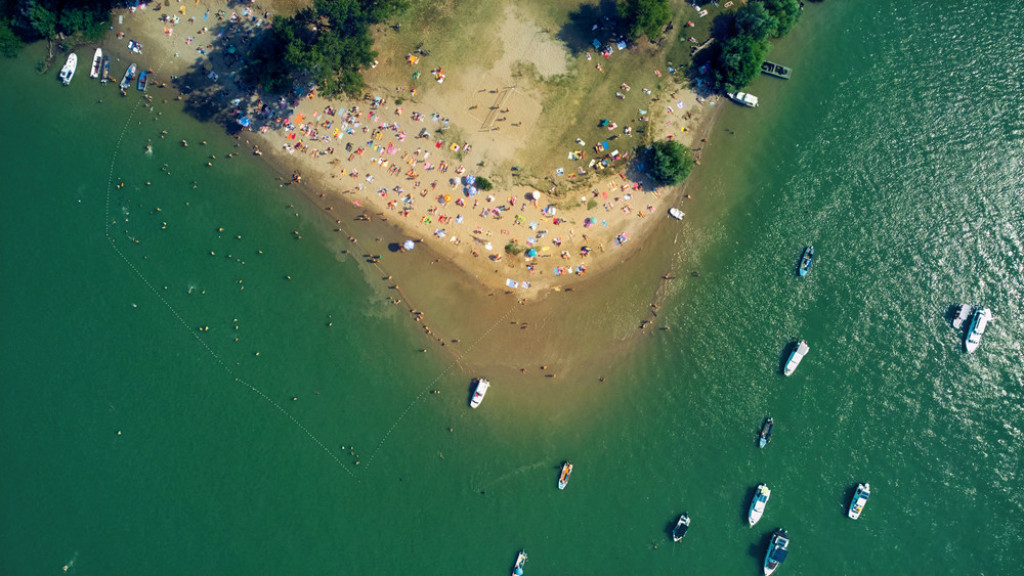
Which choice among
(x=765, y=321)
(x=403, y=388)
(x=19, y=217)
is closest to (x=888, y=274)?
(x=765, y=321)

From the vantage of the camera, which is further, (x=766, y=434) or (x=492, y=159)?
(x=492, y=159)

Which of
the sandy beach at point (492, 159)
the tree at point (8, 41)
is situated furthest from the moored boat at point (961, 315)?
the tree at point (8, 41)

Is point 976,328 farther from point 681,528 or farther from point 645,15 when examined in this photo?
point 645,15

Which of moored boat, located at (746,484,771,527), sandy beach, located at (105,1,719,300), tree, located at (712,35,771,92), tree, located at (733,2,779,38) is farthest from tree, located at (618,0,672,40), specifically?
moored boat, located at (746,484,771,527)

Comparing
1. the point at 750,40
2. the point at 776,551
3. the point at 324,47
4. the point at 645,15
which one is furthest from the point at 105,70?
the point at 776,551

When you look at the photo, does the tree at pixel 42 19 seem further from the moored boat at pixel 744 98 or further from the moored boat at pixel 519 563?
the moored boat at pixel 519 563
